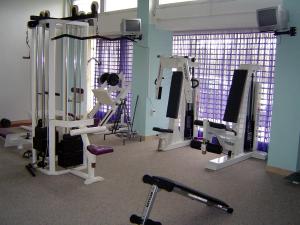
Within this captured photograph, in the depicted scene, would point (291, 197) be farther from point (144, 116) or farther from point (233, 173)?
point (144, 116)

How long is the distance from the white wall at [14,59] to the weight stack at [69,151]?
372cm

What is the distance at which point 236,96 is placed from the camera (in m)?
5.10

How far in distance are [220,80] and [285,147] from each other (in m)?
1.94

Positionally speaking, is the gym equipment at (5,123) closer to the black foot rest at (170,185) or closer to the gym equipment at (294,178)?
the black foot rest at (170,185)

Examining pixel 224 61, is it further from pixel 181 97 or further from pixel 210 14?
pixel 181 97

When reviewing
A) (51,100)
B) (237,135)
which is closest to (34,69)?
(51,100)

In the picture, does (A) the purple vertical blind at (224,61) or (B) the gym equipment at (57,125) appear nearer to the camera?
(B) the gym equipment at (57,125)

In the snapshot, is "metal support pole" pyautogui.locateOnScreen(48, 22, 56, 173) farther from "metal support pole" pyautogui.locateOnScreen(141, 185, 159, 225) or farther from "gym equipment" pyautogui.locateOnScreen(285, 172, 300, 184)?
"gym equipment" pyautogui.locateOnScreen(285, 172, 300, 184)

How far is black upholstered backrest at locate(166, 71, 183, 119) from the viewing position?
5742 mm

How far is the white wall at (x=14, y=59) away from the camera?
7.45 metres

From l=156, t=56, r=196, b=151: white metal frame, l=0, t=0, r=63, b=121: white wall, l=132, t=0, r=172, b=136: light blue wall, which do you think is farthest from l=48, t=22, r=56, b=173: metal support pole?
l=0, t=0, r=63, b=121: white wall

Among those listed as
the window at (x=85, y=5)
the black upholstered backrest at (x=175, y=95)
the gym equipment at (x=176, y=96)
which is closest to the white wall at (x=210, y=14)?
the gym equipment at (x=176, y=96)

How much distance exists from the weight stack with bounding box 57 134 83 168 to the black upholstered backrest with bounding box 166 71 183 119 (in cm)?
195

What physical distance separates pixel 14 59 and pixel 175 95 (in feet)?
13.7
